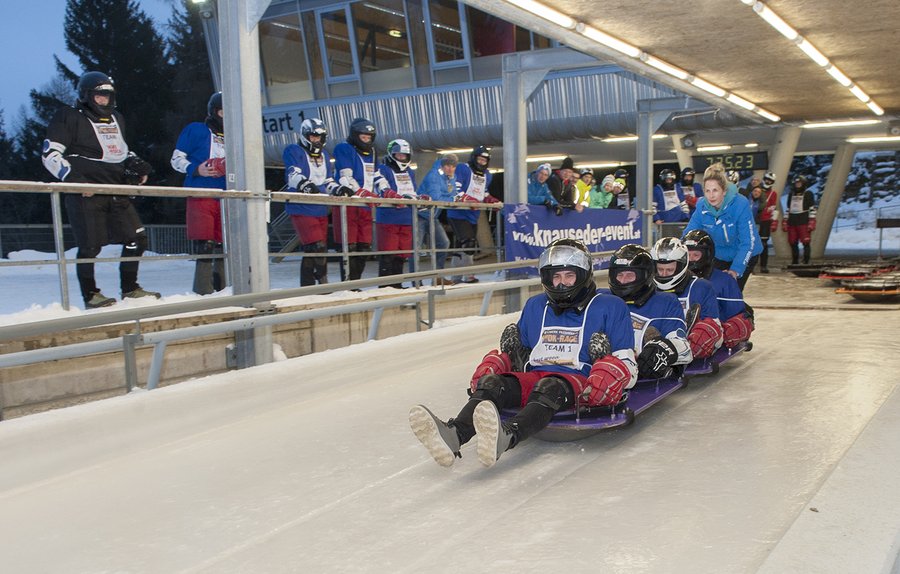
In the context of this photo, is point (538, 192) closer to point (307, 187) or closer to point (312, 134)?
point (312, 134)

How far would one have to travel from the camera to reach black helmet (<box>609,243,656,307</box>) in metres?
4.25

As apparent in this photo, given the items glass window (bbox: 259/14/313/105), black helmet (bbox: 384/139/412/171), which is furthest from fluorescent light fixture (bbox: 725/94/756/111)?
glass window (bbox: 259/14/313/105)

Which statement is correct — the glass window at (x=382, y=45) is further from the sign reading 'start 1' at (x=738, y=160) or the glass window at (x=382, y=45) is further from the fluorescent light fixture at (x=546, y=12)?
the fluorescent light fixture at (x=546, y=12)

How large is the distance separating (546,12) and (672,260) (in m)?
2.19

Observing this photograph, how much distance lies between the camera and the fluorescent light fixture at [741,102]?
9727 mm

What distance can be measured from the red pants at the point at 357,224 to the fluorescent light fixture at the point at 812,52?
4.22 m

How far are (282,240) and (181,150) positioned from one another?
1307 centimetres

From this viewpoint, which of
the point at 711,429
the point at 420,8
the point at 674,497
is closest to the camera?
the point at 674,497

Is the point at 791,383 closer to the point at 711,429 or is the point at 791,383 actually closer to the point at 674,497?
the point at 711,429

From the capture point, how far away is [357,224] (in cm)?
675

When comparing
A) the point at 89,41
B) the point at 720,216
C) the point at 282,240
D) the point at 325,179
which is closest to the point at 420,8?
the point at 282,240

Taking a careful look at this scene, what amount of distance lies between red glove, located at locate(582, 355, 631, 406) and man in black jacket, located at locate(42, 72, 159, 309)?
3.03 m

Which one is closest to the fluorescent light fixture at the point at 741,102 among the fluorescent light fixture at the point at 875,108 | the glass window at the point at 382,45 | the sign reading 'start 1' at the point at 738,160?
the fluorescent light fixture at the point at 875,108

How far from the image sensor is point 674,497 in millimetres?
2682
